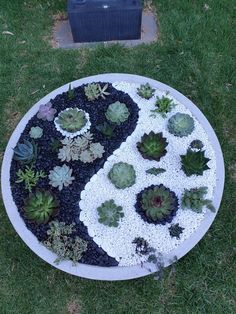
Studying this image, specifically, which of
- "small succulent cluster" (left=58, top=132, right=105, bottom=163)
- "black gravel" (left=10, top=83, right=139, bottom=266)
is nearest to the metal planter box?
"black gravel" (left=10, top=83, right=139, bottom=266)

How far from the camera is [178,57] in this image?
4137 mm

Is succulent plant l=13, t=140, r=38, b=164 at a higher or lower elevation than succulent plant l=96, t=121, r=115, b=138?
lower

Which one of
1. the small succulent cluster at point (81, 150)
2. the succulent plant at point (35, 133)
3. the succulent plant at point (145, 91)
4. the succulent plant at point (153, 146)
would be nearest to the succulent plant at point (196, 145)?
the succulent plant at point (153, 146)

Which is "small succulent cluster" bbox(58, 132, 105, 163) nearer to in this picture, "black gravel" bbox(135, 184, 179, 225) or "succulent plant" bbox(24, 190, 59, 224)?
"succulent plant" bbox(24, 190, 59, 224)

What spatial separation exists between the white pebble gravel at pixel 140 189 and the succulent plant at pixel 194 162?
66 mm

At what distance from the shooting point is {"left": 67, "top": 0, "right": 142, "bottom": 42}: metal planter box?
12.4 ft

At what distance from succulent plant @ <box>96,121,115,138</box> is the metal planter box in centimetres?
115

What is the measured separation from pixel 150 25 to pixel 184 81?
797 mm

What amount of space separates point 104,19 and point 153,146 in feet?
4.87

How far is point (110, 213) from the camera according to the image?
2.96m

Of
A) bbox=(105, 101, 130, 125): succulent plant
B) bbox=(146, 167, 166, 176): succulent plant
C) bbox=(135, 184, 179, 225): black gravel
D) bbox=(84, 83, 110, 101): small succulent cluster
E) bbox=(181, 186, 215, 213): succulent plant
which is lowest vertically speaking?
bbox=(135, 184, 179, 225): black gravel

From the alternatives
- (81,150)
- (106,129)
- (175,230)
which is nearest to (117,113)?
(106,129)

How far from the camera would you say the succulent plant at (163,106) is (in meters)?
3.42

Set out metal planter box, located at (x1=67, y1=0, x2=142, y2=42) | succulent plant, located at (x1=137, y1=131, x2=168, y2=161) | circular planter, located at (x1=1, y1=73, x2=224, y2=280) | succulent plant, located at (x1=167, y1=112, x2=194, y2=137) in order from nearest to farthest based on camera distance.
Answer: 1. circular planter, located at (x1=1, y1=73, x2=224, y2=280)
2. succulent plant, located at (x1=137, y1=131, x2=168, y2=161)
3. succulent plant, located at (x1=167, y1=112, x2=194, y2=137)
4. metal planter box, located at (x1=67, y1=0, x2=142, y2=42)
